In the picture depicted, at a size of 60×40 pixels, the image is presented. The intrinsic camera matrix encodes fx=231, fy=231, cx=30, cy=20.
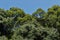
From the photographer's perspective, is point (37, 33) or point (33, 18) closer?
point (37, 33)

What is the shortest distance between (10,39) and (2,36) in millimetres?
607

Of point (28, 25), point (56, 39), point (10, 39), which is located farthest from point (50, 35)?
point (10, 39)

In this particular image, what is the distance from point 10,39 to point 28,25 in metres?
1.59

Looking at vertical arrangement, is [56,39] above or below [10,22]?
below

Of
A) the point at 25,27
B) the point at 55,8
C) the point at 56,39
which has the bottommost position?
the point at 56,39

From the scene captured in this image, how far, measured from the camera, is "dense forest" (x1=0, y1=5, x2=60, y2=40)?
15875mm

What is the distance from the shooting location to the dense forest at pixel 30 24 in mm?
15875

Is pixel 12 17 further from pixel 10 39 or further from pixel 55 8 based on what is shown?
pixel 55 8

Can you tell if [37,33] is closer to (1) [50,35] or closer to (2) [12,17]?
(1) [50,35]

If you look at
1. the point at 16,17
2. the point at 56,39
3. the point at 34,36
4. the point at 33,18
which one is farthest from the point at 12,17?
the point at 56,39

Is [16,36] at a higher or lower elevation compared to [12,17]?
lower

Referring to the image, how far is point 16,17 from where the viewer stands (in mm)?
17797

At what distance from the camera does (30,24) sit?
1617cm

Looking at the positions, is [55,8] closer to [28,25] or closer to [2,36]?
[28,25]
